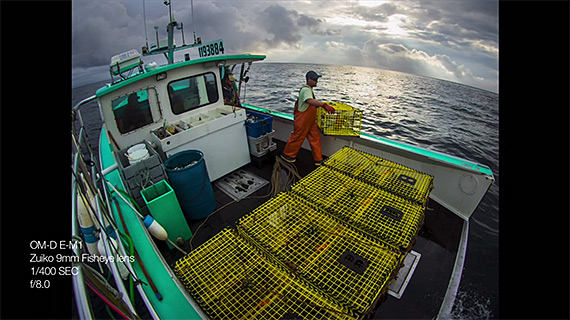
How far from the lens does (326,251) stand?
2195 millimetres

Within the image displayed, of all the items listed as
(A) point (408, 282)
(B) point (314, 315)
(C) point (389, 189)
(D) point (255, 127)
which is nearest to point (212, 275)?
(B) point (314, 315)

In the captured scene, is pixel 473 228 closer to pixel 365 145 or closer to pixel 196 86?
pixel 365 145

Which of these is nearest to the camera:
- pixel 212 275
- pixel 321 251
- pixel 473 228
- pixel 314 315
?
pixel 314 315

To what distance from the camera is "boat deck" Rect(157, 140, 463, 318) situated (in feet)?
9.40

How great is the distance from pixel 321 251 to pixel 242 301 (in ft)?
2.51

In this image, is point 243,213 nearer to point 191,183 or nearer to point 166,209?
point 191,183

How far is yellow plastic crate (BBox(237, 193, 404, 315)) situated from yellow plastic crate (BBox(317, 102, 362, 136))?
8.91 ft

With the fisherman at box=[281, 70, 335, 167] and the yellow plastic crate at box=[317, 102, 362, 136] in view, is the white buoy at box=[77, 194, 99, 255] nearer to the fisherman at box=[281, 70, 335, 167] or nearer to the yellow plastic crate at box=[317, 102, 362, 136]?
the fisherman at box=[281, 70, 335, 167]

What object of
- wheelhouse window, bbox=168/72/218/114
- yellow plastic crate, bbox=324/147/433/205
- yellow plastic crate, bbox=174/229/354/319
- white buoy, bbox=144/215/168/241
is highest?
wheelhouse window, bbox=168/72/218/114

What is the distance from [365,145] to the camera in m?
4.99

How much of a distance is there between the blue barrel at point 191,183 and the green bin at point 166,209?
0.71 feet

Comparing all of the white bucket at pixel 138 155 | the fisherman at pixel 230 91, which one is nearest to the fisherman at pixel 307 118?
the fisherman at pixel 230 91

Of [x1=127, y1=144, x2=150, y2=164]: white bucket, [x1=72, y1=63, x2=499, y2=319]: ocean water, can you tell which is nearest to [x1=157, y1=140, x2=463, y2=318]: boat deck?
[x1=72, y1=63, x2=499, y2=319]: ocean water

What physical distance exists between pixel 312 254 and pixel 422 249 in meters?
2.33
